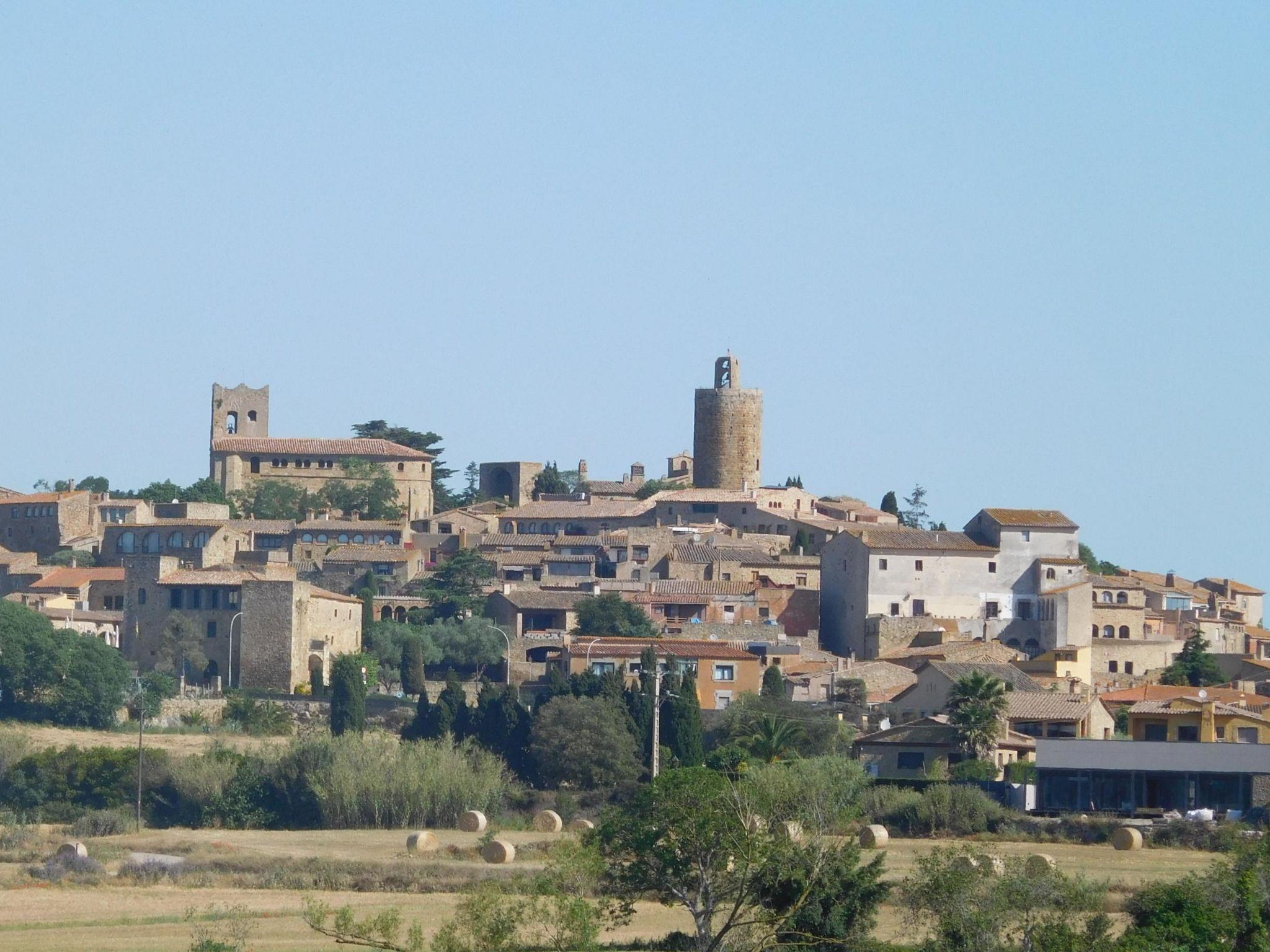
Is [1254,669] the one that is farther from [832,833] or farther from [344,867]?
[344,867]

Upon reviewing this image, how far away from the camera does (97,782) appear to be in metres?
57.1

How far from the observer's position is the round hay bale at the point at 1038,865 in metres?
37.1

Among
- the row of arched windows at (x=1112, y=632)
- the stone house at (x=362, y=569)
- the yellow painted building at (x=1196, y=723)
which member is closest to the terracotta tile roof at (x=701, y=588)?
the stone house at (x=362, y=569)

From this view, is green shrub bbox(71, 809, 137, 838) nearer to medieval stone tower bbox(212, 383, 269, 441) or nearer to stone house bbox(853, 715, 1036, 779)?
stone house bbox(853, 715, 1036, 779)

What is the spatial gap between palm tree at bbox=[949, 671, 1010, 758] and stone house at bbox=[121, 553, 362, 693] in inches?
828

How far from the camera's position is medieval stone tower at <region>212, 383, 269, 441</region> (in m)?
111

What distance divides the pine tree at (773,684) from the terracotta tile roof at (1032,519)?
44.5ft

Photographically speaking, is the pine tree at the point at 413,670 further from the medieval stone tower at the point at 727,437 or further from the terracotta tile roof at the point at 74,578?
the medieval stone tower at the point at 727,437

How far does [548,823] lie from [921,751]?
9.78 meters

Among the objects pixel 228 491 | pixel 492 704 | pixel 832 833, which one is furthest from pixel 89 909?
pixel 228 491

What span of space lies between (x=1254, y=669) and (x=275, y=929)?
43276mm

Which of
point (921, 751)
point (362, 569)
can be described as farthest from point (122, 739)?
point (362, 569)

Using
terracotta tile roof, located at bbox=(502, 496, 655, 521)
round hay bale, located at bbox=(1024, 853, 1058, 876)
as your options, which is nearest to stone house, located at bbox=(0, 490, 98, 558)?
terracotta tile roof, located at bbox=(502, 496, 655, 521)

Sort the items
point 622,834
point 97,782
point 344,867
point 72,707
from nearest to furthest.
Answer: point 622,834, point 344,867, point 97,782, point 72,707
